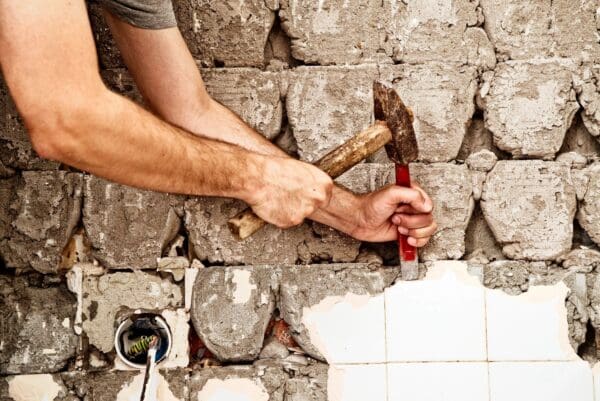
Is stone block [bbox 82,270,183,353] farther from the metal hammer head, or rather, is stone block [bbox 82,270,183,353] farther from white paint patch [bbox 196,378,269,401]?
the metal hammer head

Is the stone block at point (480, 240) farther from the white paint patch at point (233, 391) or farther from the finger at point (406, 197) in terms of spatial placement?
the white paint patch at point (233, 391)

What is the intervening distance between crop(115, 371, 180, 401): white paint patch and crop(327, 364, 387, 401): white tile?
24.7 inches

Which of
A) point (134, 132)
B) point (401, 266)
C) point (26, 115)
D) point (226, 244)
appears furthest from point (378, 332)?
point (26, 115)

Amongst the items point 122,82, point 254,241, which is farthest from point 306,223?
point 122,82

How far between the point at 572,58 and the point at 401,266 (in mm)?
1072

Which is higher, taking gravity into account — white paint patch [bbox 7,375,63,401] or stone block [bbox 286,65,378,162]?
stone block [bbox 286,65,378,162]

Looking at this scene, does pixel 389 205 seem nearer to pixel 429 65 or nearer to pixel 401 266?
pixel 401 266

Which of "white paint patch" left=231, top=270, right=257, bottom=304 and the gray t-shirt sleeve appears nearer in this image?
the gray t-shirt sleeve

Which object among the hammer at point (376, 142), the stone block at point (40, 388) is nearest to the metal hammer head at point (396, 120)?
the hammer at point (376, 142)

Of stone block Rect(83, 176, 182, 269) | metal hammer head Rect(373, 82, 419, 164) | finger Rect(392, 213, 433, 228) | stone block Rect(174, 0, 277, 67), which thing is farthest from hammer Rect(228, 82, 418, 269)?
stone block Rect(174, 0, 277, 67)

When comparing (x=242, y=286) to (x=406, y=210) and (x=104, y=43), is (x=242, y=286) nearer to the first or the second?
(x=406, y=210)

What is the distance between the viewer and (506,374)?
2.36 meters

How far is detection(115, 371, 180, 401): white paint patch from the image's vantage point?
238cm

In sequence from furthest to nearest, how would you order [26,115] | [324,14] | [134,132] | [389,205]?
[324,14] < [389,205] < [134,132] < [26,115]
